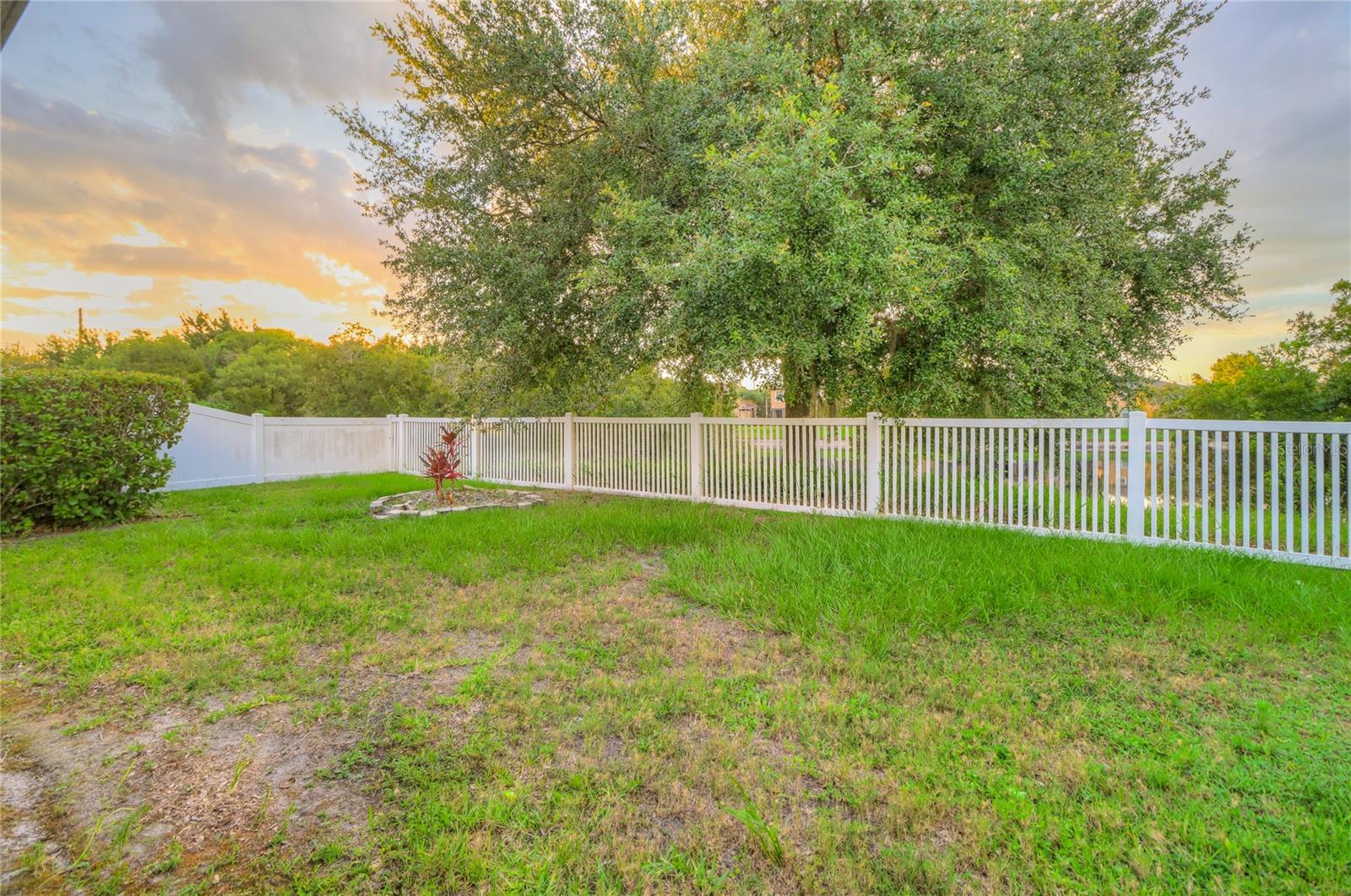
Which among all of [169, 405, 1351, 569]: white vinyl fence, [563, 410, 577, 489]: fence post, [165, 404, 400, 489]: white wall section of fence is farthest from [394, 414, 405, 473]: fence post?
[563, 410, 577, 489]: fence post

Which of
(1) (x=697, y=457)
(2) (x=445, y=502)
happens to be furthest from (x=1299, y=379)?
(2) (x=445, y=502)

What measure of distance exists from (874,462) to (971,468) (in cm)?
97

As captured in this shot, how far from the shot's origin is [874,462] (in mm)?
5887

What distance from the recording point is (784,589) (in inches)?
135

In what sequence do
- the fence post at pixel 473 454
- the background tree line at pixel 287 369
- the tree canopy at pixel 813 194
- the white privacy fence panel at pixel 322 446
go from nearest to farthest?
the tree canopy at pixel 813 194
the white privacy fence panel at pixel 322 446
the fence post at pixel 473 454
the background tree line at pixel 287 369

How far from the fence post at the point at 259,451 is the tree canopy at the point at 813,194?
4.28m

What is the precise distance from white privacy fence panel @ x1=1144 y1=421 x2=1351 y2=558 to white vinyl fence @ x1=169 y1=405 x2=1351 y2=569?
1cm

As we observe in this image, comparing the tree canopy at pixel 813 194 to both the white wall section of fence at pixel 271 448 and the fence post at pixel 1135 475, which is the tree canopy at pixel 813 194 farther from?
the white wall section of fence at pixel 271 448

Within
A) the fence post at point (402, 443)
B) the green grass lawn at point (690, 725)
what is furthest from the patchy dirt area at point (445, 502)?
the fence post at point (402, 443)

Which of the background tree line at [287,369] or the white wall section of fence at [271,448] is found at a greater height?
the background tree line at [287,369]

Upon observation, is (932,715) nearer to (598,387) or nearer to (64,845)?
(64,845)

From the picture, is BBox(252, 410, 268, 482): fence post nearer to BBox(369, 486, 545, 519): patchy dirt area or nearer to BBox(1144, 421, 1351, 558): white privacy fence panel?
BBox(369, 486, 545, 519): patchy dirt area

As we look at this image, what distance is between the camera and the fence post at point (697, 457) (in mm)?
7176

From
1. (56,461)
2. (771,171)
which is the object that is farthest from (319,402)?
(771,171)
